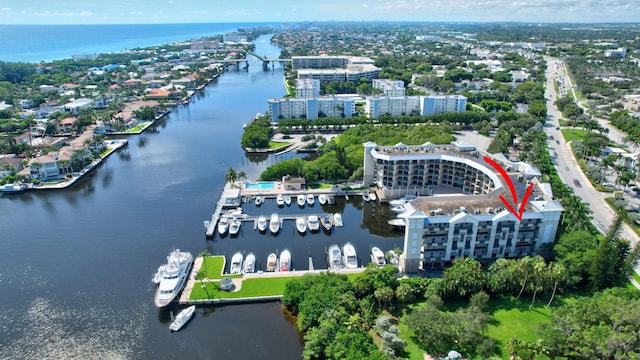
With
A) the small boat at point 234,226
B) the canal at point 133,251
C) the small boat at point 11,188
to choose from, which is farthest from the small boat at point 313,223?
the small boat at point 11,188

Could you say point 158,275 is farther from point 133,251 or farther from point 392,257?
point 392,257

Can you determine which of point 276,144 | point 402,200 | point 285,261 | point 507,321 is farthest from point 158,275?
point 276,144

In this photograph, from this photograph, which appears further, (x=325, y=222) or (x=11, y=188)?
(x=11, y=188)

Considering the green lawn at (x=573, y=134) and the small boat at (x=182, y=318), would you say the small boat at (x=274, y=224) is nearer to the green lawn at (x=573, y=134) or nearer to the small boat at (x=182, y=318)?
the small boat at (x=182, y=318)

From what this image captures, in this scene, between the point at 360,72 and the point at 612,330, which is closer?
the point at 612,330

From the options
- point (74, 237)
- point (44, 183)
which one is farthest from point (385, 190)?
point (44, 183)

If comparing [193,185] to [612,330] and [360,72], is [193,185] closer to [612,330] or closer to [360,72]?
[612,330]
